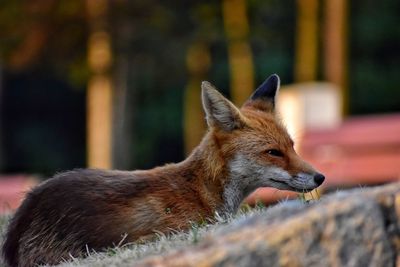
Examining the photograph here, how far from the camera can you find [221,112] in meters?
8.72

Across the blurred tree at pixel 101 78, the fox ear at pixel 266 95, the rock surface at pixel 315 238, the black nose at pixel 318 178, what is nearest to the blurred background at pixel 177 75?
the blurred tree at pixel 101 78

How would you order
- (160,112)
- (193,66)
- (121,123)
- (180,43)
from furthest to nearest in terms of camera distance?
(160,112), (193,66), (180,43), (121,123)

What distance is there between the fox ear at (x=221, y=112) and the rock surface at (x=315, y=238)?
2.07m

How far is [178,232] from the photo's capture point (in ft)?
25.8

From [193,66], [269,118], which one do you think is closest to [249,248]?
[269,118]

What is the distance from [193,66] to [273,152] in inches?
1098

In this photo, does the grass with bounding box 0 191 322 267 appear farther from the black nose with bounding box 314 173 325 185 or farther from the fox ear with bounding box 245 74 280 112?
the fox ear with bounding box 245 74 280 112

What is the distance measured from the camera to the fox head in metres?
8.59

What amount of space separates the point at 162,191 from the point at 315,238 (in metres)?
2.16

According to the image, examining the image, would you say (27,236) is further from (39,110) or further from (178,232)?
(39,110)

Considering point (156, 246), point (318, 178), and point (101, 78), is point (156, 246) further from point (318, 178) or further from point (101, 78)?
point (101, 78)

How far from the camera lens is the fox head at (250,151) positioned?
8.59 meters

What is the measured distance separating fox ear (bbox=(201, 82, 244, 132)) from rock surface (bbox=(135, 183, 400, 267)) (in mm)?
2070

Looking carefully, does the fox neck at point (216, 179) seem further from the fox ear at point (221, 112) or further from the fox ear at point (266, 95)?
the fox ear at point (266, 95)
